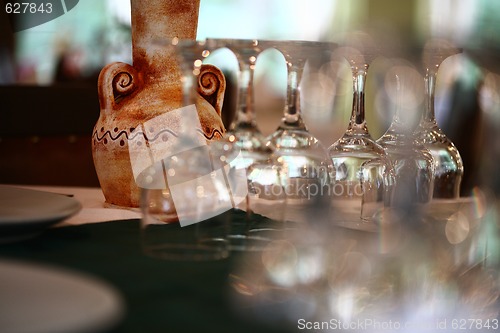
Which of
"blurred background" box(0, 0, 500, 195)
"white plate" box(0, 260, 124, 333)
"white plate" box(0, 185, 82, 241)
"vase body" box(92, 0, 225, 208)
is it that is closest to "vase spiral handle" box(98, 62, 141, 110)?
"vase body" box(92, 0, 225, 208)

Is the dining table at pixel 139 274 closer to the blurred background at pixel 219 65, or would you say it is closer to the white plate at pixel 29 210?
the white plate at pixel 29 210

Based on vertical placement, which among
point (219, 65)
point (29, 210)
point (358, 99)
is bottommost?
point (219, 65)

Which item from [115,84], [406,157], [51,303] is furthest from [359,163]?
[51,303]

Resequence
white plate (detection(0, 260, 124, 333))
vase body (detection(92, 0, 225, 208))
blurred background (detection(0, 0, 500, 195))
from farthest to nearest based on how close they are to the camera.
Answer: blurred background (detection(0, 0, 500, 195)), vase body (detection(92, 0, 225, 208)), white plate (detection(0, 260, 124, 333))

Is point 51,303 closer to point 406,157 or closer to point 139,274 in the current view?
point 139,274

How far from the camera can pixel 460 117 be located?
2713mm

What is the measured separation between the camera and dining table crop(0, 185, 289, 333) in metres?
0.48

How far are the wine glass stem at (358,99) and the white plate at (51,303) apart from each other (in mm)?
405

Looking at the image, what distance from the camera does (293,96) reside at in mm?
746

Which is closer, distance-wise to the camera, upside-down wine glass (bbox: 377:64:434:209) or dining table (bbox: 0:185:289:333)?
dining table (bbox: 0:185:289:333)

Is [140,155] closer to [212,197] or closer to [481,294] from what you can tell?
[212,197]

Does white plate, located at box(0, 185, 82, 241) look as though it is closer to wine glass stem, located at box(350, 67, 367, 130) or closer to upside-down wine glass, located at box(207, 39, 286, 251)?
upside-down wine glass, located at box(207, 39, 286, 251)

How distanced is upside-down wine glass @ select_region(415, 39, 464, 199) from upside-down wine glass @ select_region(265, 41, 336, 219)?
137 mm

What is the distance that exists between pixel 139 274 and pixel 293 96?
0.25 metres
